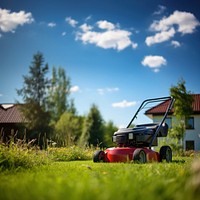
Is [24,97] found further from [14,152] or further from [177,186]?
[177,186]

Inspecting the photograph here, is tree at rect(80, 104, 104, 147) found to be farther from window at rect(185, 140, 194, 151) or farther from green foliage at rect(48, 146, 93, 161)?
green foliage at rect(48, 146, 93, 161)

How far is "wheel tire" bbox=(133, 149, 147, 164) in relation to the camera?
7445 millimetres

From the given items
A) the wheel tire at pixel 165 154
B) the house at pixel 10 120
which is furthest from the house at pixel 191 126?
the wheel tire at pixel 165 154

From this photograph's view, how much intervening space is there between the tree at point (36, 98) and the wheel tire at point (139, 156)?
2646 cm

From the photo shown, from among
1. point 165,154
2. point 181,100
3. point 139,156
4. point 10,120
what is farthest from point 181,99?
point 10,120

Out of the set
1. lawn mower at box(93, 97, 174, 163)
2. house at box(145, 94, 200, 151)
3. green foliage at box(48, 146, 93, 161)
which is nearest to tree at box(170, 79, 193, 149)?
house at box(145, 94, 200, 151)

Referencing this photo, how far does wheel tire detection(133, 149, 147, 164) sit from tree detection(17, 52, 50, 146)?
1042 inches

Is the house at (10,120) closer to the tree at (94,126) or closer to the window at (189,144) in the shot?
the tree at (94,126)

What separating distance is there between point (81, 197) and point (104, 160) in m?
6.31

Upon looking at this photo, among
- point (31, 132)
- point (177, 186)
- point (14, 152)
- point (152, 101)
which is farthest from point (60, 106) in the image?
point (177, 186)

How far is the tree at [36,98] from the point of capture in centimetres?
3400

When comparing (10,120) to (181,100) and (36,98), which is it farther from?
(181,100)

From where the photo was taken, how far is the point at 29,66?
37.7m

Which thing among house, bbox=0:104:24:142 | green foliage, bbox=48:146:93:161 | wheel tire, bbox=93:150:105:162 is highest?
house, bbox=0:104:24:142
